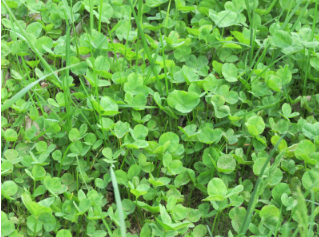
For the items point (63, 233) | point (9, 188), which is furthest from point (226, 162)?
point (9, 188)

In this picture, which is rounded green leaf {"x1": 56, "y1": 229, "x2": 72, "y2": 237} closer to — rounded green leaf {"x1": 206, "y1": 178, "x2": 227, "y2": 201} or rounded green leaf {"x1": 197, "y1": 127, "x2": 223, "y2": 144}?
rounded green leaf {"x1": 206, "y1": 178, "x2": 227, "y2": 201}

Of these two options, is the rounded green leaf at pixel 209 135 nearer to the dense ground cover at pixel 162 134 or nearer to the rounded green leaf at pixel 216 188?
the dense ground cover at pixel 162 134

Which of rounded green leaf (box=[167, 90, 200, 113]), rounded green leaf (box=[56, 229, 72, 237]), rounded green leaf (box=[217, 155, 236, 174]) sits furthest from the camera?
rounded green leaf (box=[167, 90, 200, 113])

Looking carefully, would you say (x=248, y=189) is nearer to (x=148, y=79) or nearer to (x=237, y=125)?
(x=237, y=125)

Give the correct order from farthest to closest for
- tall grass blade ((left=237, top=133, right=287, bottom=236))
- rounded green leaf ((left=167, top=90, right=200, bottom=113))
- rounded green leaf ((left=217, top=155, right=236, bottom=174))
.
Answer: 1. rounded green leaf ((left=167, top=90, right=200, bottom=113))
2. rounded green leaf ((left=217, top=155, right=236, bottom=174))
3. tall grass blade ((left=237, top=133, right=287, bottom=236))

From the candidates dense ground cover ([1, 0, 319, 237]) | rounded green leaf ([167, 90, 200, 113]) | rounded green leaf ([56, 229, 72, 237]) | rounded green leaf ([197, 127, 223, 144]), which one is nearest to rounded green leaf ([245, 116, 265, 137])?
dense ground cover ([1, 0, 319, 237])

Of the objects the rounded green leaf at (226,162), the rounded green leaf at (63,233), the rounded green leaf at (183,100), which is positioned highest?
the rounded green leaf at (183,100)

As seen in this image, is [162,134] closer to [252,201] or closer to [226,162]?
[226,162]

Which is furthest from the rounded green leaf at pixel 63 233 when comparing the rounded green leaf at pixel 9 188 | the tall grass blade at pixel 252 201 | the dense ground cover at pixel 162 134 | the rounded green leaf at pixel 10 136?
the tall grass blade at pixel 252 201
